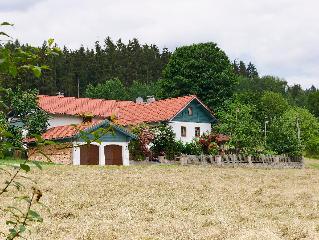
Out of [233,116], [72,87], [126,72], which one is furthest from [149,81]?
[233,116]

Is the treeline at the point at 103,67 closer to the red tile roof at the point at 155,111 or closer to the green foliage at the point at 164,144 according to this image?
the red tile roof at the point at 155,111

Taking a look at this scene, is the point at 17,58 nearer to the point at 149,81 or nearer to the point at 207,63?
the point at 207,63

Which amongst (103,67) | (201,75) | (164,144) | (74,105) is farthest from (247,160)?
(103,67)

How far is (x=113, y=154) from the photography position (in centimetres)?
4738

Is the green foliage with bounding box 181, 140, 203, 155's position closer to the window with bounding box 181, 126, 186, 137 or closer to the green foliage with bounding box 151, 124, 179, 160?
the green foliage with bounding box 151, 124, 179, 160

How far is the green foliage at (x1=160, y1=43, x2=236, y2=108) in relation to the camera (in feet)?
255

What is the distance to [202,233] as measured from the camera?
1048 centimetres

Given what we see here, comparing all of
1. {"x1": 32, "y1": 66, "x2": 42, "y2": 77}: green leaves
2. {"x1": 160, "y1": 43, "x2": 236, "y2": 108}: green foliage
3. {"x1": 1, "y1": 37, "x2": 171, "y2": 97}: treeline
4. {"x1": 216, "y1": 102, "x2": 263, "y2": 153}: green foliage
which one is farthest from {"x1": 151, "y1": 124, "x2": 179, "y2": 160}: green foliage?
{"x1": 1, "y1": 37, "x2": 171, "y2": 97}: treeline

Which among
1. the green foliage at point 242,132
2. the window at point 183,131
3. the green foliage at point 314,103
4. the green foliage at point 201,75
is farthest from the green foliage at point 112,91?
the window at point 183,131

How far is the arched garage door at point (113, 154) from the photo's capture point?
154 ft

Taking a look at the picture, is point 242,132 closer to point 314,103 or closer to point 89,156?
point 89,156

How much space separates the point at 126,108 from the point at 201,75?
19245 mm

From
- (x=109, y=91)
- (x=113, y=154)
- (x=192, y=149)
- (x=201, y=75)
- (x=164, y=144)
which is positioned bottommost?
(x=113, y=154)

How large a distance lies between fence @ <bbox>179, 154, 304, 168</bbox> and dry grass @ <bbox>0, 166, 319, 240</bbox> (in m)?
22.9
